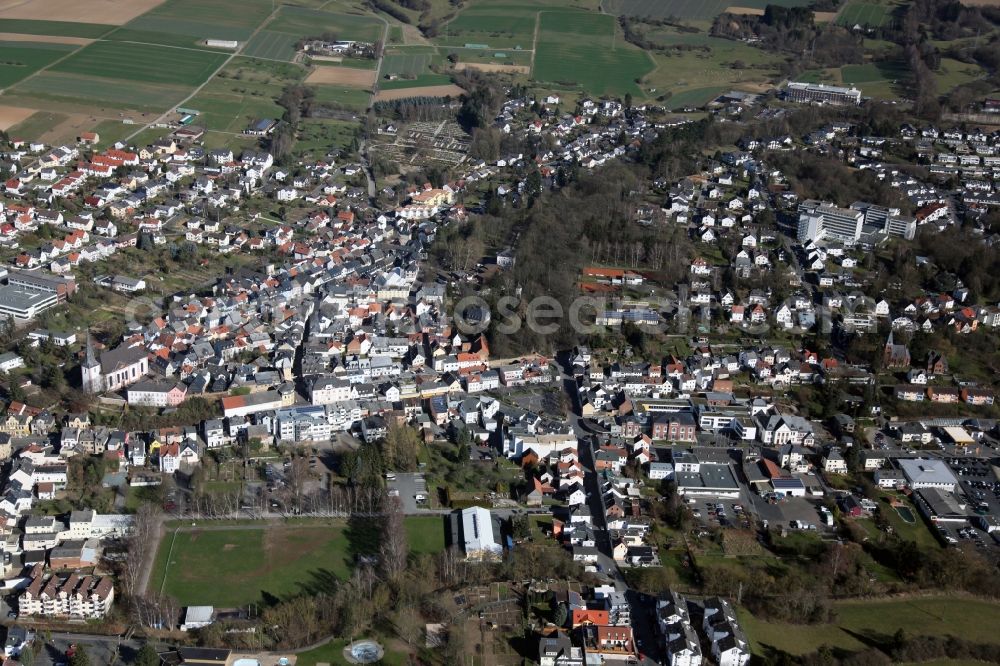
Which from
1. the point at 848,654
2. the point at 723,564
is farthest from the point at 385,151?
the point at 848,654

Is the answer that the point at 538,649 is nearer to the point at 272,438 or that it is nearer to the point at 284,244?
the point at 272,438

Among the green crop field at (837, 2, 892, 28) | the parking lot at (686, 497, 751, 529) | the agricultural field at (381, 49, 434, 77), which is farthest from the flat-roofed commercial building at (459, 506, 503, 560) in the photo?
the green crop field at (837, 2, 892, 28)

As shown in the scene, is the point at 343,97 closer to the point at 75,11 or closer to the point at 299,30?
the point at 299,30

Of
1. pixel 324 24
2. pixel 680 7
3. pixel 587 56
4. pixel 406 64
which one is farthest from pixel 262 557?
pixel 680 7

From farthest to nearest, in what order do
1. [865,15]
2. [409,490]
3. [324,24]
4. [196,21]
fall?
[865,15]
[324,24]
[196,21]
[409,490]

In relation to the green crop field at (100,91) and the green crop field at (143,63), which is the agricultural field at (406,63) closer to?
the green crop field at (143,63)

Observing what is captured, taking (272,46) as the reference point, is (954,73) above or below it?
above

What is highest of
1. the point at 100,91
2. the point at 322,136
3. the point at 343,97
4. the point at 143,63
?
the point at 143,63
